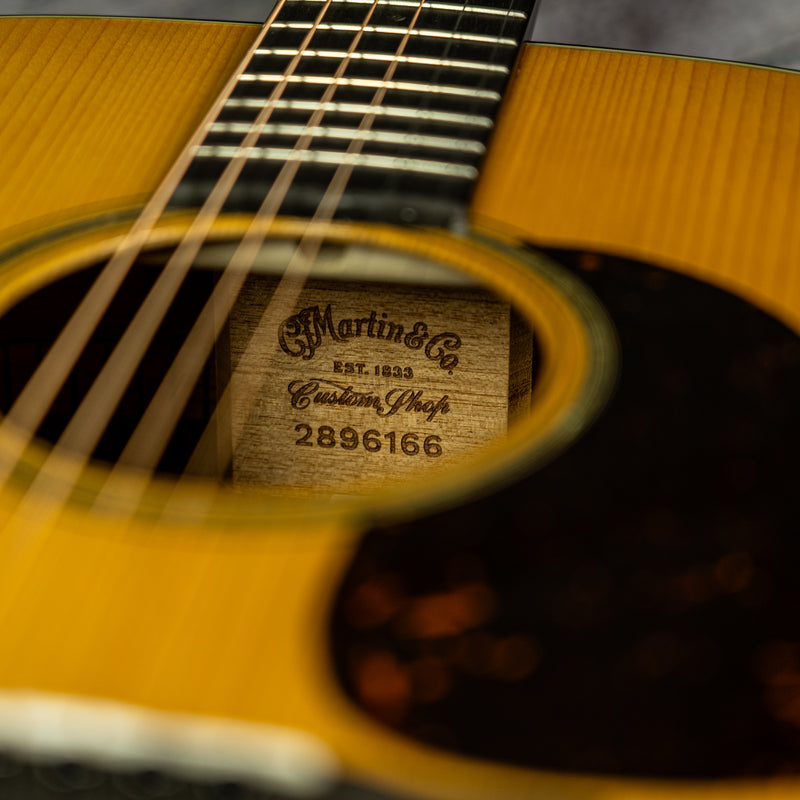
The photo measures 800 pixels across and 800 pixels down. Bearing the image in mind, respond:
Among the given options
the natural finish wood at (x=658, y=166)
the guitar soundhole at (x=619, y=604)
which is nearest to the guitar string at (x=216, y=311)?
the natural finish wood at (x=658, y=166)

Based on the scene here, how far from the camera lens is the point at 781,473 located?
1.36 feet

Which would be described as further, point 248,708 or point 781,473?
point 781,473

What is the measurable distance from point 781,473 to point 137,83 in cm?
52

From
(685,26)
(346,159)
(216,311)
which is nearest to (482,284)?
(346,159)

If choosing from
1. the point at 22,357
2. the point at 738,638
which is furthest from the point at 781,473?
the point at 22,357

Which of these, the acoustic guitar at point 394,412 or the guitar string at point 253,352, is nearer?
the acoustic guitar at point 394,412

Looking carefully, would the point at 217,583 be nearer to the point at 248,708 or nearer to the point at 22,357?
the point at 248,708

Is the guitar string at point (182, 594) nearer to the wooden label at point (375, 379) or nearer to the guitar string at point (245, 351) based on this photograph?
the guitar string at point (245, 351)

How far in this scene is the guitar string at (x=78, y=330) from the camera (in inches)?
17.9

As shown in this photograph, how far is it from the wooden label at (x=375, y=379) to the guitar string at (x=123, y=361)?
104mm

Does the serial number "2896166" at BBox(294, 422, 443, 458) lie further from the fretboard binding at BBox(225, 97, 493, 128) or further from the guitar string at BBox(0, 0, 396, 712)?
the guitar string at BBox(0, 0, 396, 712)

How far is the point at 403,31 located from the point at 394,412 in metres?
0.28

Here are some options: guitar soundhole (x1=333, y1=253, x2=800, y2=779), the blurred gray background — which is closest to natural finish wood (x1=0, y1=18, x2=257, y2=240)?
guitar soundhole (x1=333, y1=253, x2=800, y2=779)

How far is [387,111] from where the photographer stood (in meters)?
0.67
